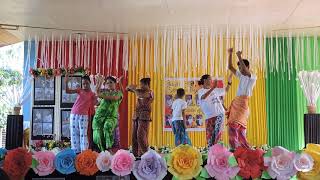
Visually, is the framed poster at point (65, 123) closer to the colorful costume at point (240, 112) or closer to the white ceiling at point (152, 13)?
the white ceiling at point (152, 13)

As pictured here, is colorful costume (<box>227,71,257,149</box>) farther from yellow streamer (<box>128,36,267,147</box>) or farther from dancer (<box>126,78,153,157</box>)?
yellow streamer (<box>128,36,267,147</box>)

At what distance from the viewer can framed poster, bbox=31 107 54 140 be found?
6.91 meters

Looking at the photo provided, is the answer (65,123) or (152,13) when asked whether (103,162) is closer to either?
(152,13)

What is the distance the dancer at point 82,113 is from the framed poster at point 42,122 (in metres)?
2.49

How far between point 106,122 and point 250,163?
108 inches

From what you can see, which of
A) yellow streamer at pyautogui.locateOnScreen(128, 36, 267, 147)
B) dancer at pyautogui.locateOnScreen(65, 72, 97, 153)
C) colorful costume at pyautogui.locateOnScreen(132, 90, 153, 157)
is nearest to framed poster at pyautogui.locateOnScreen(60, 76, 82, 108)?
yellow streamer at pyautogui.locateOnScreen(128, 36, 267, 147)

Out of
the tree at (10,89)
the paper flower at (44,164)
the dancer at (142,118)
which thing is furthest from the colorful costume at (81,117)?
the paper flower at (44,164)

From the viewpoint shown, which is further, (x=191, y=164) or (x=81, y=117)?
(x=81, y=117)

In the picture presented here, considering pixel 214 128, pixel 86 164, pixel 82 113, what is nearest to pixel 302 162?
pixel 86 164

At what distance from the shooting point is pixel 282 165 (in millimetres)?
1658

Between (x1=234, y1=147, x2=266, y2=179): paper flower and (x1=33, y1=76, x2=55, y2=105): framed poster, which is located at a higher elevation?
(x1=33, y1=76, x2=55, y2=105): framed poster

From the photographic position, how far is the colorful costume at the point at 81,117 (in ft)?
14.6

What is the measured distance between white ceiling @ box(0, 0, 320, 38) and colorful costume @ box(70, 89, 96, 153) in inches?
60.0

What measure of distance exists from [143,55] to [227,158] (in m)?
5.67
